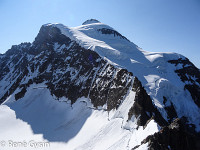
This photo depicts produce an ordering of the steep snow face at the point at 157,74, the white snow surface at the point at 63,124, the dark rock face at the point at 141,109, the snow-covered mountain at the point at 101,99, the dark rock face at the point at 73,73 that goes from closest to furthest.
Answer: the snow-covered mountain at the point at 101,99 → the white snow surface at the point at 63,124 → the dark rock face at the point at 141,109 → the dark rock face at the point at 73,73 → the steep snow face at the point at 157,74

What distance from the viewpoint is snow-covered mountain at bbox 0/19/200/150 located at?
27.1m

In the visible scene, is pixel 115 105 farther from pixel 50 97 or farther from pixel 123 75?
pixel 50 97

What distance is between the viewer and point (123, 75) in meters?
41.7

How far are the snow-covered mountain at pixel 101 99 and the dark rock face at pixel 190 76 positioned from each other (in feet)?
1.39

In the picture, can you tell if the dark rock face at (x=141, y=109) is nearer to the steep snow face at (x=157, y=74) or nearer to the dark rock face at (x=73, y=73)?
the dark rock face at (x=73, y=73)

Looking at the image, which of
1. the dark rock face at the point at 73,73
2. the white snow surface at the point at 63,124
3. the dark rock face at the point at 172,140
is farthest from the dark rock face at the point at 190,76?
the dark rock face at the point at 172,140

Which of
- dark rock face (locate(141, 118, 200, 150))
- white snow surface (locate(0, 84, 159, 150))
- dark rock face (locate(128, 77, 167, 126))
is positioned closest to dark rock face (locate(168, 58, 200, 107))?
dark rock face (locate(128, 77, 167, 126))

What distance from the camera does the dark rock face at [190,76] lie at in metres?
61.5

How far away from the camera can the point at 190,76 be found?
231ft

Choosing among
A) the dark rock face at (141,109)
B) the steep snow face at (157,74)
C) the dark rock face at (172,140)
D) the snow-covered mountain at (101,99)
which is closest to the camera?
the dark rock face at (172,140)

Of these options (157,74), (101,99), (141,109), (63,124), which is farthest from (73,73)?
(141,109)

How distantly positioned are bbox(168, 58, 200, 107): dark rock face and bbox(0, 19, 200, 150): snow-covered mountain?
16.7 inches

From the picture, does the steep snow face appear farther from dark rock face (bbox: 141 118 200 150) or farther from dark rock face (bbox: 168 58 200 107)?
dark rock face (bbox: 141 118 200 150)

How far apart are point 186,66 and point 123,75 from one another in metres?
46.7
